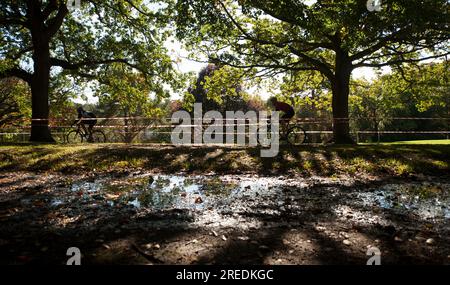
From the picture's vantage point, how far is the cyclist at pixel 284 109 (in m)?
14.7

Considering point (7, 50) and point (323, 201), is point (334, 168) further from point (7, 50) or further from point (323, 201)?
point (7, 50)

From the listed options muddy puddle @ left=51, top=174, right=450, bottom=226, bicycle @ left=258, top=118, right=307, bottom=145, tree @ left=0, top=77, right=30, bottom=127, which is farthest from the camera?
tree @ left=0, top=77, right=30, bottom=127

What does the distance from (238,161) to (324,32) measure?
7266 mm

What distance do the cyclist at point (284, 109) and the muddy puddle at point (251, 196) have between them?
671cm

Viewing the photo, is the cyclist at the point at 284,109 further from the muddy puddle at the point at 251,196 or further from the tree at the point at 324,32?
the muddy puddle at the point at 251,196

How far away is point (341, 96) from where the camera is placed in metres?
18.3

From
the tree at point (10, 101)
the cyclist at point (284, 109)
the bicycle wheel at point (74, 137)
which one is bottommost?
the bicycle wheel at point (74, 137)

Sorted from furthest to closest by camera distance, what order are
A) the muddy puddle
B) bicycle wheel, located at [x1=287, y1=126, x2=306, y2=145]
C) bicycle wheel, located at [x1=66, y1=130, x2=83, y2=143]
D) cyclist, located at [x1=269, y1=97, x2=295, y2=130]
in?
bicycle wheel, located at [x1=66, y1=130, x2=83, y2=143] → bicycle wheel, located at [x1=287, y1=126, x2=306, y2=145] → cyclist, located at [x1=269, y1=97, x2=295, y2=130] → the muddy puddle

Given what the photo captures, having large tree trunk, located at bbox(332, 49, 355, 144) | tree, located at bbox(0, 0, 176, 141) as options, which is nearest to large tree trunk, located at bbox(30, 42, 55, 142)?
tree, located at bbox(0, 0, 176, 141)

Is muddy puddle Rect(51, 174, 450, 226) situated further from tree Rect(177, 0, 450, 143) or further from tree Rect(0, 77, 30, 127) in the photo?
tree Rect(0, 77, 30, 127)

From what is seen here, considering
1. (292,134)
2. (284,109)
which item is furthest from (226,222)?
(292,134)

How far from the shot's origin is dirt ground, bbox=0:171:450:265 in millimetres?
3602

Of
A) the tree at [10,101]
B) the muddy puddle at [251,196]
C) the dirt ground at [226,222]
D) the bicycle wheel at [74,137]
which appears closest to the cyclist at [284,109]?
the muddy puddle at [251,196]
